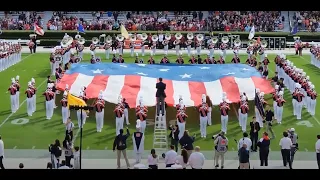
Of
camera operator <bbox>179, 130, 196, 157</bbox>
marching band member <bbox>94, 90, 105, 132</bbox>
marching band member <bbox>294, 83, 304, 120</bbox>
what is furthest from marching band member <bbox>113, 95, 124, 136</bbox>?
marching band member <bbox>294, 83, 304, 120</bbox>

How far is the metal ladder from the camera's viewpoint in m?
17.9

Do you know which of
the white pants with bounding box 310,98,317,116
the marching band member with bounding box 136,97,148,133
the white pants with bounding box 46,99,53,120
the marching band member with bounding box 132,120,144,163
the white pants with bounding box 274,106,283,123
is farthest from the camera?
the white pants with bounding box 310,98,317,116

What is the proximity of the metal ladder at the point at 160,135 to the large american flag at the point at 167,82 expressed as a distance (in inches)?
24.2

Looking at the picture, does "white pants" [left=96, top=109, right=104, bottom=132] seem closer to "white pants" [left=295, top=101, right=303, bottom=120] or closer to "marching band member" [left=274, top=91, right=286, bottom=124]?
"marching band member" [left=274, top=91, right=286, bottom=124]

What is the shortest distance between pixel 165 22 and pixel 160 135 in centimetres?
2490

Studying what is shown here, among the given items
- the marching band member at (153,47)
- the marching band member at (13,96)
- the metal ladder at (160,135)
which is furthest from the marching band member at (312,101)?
the marching band member at (153,47)

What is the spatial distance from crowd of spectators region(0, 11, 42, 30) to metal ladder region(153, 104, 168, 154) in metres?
25.7

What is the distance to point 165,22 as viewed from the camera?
142 ft

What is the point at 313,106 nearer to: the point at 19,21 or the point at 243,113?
the point at 243,113

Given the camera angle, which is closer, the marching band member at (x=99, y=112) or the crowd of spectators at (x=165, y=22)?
the marching band member at (x=99, y=112)

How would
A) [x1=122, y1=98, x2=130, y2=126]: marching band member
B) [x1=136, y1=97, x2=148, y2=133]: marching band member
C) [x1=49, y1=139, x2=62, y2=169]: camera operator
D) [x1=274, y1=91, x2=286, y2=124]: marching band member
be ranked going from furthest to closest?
1. [x1=274, y1=91, x2=286, y2=124]: marching band member
2. [x1=122, y1=98, x2=130, y2=126]: marching band member
3. [x1=136, y1=97, x2=148, y2=133]: marching band member
4. [x1=49, y1=139, x2=62, y2=169]: camera operator

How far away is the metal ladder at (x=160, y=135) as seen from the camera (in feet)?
58.8

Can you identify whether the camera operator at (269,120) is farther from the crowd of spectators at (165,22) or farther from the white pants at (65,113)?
the crowd of spectators at (165,22)
